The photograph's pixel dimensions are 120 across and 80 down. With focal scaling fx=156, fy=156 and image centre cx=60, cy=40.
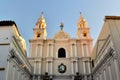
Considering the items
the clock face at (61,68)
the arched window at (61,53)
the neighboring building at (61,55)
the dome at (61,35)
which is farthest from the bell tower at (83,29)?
the clock face at (61,68)

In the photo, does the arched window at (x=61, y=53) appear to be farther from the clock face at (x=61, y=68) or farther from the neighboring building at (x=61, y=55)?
the clock face at (x=61, y=68)

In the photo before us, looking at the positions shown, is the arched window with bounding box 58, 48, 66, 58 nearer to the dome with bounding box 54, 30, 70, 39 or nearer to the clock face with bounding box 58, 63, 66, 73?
the clock face with bounding box 58, 63, 66, 73

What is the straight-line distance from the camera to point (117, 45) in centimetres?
1221

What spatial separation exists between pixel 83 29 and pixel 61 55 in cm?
669

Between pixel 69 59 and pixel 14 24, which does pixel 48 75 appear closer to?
pixel 69 59

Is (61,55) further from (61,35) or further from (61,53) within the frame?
(61,35)

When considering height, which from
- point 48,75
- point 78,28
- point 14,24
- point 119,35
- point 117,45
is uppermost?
point 78,28

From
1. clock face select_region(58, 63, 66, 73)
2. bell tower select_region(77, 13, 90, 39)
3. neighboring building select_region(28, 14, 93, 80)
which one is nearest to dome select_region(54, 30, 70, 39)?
neighboring building select_region(28, 14, 93, 80)

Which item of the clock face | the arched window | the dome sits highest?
the dome

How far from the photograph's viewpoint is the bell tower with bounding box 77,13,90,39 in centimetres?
2766

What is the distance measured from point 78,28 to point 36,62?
10.0m

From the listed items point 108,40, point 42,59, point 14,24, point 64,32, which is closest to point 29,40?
point 42,59

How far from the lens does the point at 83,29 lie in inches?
1129

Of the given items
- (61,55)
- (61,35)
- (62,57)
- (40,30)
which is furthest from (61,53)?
(40,30)
